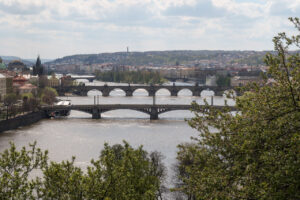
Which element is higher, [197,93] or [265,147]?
[265,147]

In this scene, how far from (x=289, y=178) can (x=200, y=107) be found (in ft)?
6.65

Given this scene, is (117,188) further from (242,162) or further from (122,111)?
(122,111)

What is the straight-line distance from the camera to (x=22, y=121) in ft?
114

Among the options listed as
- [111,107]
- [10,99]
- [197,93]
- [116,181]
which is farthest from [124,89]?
[116,181]

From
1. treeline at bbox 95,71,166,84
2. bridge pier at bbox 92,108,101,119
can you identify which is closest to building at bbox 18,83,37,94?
bridge pier at bbox 92,108,101,119

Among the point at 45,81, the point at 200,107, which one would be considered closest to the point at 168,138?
the point at 200,107

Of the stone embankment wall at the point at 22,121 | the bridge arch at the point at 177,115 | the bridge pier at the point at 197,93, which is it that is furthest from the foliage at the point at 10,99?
the bridge pier at the point at 197,93

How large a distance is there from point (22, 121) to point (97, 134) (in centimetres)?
655

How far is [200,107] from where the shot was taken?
24.6ft

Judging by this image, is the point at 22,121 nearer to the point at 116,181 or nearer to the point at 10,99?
the point at 10,99

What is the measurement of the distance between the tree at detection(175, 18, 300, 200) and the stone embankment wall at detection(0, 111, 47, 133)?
26.3 m

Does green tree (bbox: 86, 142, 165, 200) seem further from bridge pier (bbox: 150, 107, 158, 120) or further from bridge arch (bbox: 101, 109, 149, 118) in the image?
bridge arch (bbox: 101, 109, 149, 118)

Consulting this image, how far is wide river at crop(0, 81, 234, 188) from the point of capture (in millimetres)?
25156

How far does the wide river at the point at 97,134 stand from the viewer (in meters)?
25.2
